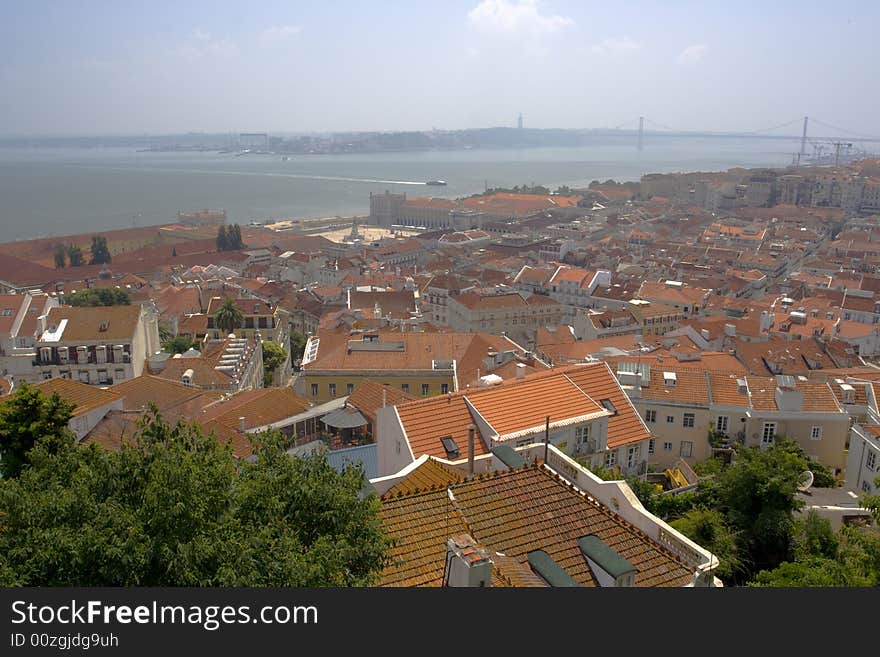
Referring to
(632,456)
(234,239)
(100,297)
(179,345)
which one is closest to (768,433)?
(632,456)

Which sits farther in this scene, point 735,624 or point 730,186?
point 730,186

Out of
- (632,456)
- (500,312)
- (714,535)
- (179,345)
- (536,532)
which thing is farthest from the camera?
A: (500,312)

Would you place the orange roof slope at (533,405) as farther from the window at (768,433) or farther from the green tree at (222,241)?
the green tree at (222,241)

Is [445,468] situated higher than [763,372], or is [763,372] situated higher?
[445,468]

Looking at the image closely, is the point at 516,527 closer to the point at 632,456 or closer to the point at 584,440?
the point at 584,440

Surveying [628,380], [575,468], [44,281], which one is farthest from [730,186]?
[575,468]

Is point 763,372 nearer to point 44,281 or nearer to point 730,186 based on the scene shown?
point 44,281

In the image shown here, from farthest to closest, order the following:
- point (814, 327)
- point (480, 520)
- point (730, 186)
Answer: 1. point (730, 186)
2. point (814, 327)
3. point (480, 520)
